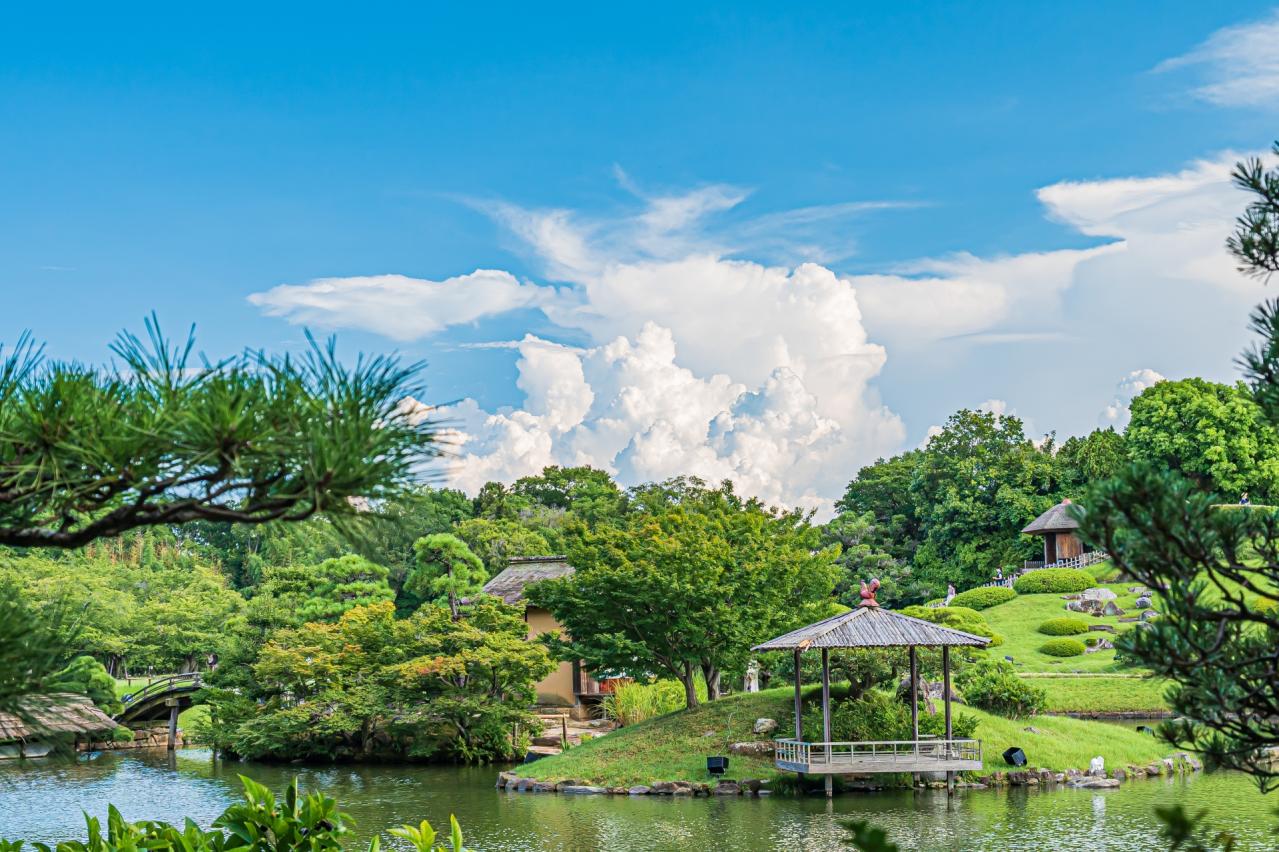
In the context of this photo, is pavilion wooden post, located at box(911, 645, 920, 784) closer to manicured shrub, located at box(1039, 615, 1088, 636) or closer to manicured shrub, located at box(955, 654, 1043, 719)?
manicured shrub, located at box(955, 654, 1043, 719)

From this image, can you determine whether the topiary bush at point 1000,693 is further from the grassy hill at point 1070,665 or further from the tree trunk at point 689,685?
the tree trunk at point 689,685

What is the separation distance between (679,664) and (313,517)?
16.4m

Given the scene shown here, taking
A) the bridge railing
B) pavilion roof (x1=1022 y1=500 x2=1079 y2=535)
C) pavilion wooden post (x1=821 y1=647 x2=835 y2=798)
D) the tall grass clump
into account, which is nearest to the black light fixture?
pavilion wooden post (x1=821 y1=647 x2=835 y2=798)

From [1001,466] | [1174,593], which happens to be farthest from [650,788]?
[1001,466]

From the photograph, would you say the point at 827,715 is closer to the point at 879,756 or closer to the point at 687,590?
the point at 879,756

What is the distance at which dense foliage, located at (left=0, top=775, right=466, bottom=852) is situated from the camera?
4.20 m

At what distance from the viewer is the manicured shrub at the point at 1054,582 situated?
110ft

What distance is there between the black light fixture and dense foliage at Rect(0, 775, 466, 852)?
13.6 m

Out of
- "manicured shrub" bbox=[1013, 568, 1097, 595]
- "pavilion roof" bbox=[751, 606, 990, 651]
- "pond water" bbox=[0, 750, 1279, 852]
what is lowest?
"pond water" bbox=[0, 750, 1279, 852]

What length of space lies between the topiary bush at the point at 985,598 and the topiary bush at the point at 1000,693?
48.9 feet

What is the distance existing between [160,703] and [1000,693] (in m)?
18.3

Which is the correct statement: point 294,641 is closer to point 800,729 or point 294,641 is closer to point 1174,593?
point 800,729

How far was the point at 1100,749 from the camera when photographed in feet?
56.3

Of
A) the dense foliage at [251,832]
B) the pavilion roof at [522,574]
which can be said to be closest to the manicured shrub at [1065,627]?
the pavilion roof at [522,574]
